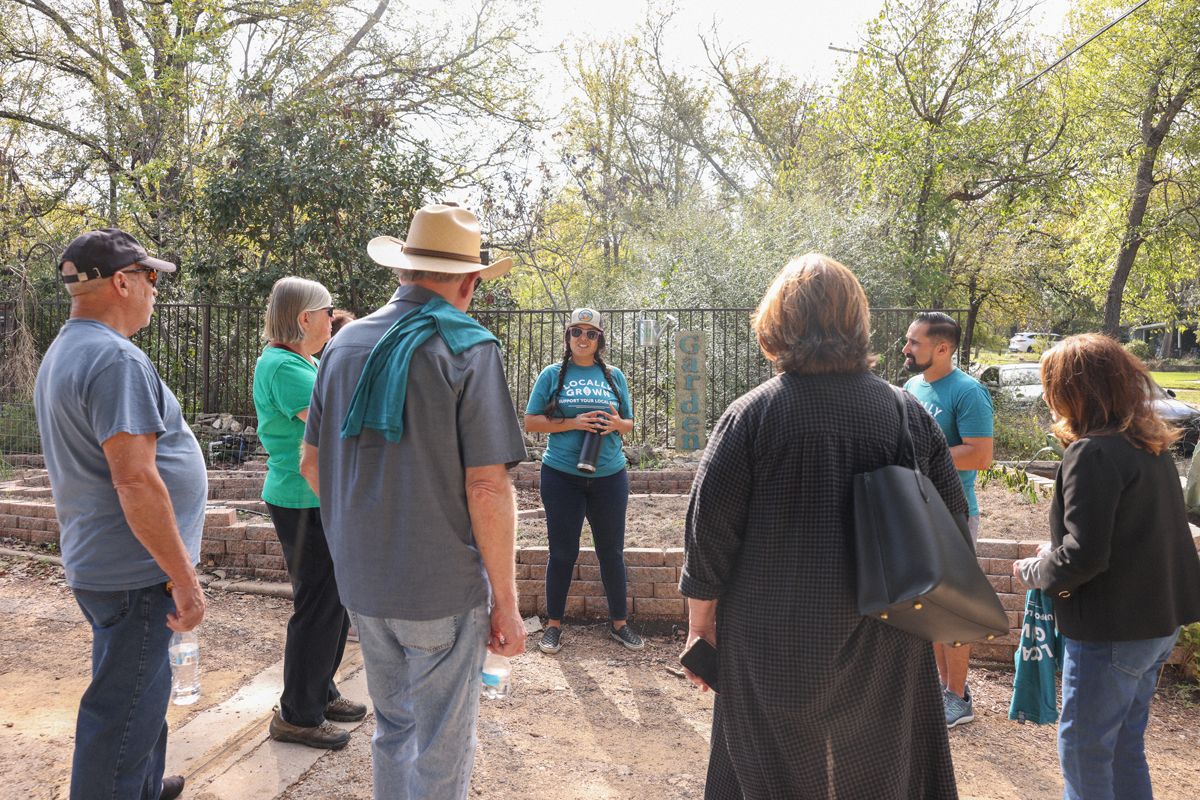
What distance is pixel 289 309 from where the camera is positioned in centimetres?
348

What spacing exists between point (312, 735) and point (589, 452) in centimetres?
184

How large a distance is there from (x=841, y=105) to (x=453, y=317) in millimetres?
16781

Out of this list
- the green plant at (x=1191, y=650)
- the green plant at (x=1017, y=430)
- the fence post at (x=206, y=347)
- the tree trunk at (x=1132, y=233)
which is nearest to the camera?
the green plant at (x=1191, y=650)

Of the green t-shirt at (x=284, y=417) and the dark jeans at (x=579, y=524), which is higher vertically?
the green t-shirt at (x=284, y=417)

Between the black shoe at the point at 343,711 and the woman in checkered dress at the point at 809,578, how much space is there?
6.55 feet

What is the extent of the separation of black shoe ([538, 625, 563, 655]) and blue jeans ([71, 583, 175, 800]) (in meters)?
2.36

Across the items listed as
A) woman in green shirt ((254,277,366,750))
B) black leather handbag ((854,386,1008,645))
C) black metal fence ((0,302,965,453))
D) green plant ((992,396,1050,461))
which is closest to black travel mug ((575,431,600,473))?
woman in green shirt ((254,277,366,750))

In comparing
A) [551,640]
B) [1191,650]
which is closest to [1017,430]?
[1191,650]

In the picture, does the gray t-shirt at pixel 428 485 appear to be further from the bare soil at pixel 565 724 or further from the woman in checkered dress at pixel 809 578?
the bare soil at pixel 565 724

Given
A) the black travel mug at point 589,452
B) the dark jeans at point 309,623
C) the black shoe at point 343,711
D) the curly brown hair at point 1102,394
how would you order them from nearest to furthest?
1. the curly brown hair at point 1102,394
2. the dark jeans at point 309,623
3. the black shoe at point 343,711
4. the black travel mug at point 589,452

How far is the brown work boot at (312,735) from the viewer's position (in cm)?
338

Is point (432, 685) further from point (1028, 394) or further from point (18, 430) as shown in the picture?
point (1028, 394)

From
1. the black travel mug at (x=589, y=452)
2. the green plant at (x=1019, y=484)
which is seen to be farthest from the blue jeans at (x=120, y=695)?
the green plant at (x=1019, y=484)

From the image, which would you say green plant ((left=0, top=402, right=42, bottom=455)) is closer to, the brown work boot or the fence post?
the fence post
